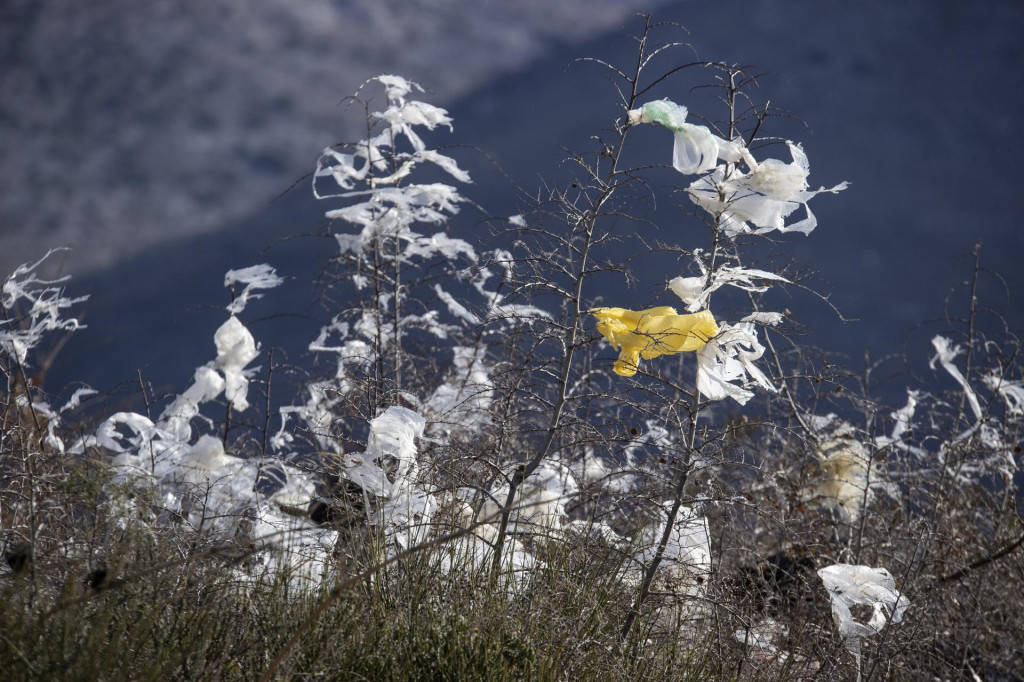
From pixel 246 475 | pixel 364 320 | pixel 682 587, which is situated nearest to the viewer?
pixel 682 587

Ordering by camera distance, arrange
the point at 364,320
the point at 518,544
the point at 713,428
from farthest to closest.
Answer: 1. the point at 364,320
2. the point at 713,428
3. the point at 518,544

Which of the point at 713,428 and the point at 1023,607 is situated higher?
the point at 713,428

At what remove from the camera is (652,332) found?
2984 millimetres

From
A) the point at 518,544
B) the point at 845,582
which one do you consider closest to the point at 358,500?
the point at 518,544

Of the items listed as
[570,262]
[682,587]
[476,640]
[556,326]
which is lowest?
[476,640]

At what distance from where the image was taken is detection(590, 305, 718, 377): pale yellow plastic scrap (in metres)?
2.94

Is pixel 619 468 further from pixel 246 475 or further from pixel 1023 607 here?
pixel 1023 607

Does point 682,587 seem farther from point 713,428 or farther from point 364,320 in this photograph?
point 364,320

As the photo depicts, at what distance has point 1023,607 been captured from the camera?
14.5ft

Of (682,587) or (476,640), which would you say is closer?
(476,640)

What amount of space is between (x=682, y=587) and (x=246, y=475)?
6.87 feet

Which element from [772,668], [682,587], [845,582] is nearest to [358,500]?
[682,587]

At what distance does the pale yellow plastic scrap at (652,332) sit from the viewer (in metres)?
2.94

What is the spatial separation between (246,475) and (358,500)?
47.1 inches
